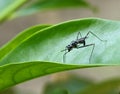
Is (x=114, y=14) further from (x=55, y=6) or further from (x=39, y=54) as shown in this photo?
(x=39, y=54)

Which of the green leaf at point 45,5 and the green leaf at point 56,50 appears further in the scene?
the green leaf at point 45,5

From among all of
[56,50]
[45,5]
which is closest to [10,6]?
[45,5]

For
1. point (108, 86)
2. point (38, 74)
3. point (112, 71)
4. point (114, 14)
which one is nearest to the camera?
point (38, 74)

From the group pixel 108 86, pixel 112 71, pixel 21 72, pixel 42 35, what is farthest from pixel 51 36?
pixel 112 71

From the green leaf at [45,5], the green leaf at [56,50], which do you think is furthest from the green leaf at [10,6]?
the green leaf at [56,50]

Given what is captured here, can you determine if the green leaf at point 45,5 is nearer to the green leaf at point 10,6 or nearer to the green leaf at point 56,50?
the green leaf at point 10,6

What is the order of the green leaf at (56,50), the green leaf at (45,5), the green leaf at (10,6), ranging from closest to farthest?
the green leaf at (56,50) → the green leaf at (10,6) → the green leaf at (45,5)

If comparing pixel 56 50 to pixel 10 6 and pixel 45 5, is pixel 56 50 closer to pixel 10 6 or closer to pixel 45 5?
pixel 10 6

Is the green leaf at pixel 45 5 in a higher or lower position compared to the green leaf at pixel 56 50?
higher
